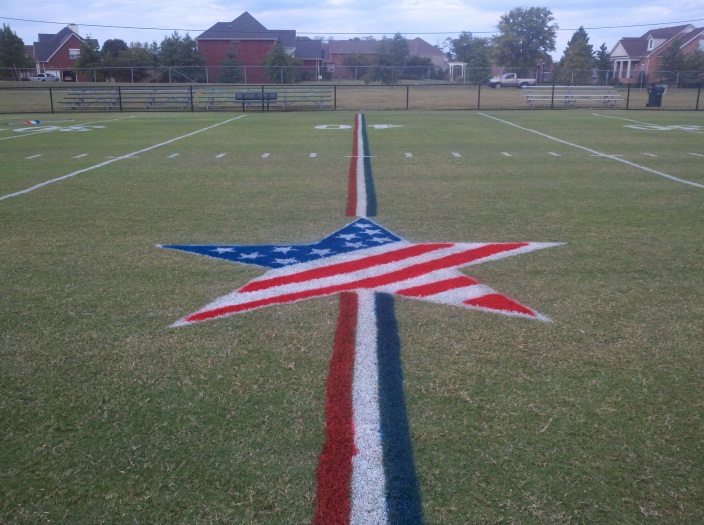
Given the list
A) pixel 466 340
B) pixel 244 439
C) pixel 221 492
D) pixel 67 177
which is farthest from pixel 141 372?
pixel 67 177

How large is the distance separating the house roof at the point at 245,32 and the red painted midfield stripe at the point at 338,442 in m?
60.8

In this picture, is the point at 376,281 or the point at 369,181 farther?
the point at 369,181

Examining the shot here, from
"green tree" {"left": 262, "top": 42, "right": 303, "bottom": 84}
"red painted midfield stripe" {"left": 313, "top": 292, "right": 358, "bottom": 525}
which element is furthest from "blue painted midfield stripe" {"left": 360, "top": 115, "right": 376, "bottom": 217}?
"green tree" {"left": 262, "top": 42, "right": 303, "bottom": 84}

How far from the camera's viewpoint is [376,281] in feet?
15.5

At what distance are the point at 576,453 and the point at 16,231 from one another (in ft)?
18.7

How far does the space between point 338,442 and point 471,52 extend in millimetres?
85509

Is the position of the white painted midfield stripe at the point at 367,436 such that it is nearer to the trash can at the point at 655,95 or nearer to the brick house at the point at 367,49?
the trash can at the point at 655,95

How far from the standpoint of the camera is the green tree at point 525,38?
78750 mm

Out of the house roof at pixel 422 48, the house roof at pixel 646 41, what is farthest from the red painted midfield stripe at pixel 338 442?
the house roof at pixel 422 48

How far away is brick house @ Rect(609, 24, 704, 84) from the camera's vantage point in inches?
2694

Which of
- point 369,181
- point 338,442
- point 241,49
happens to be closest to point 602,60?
point 241,49

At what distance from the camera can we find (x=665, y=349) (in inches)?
140

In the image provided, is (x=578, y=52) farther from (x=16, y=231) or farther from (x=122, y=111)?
(x=16, y=231)

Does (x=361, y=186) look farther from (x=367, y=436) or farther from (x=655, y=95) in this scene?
(x=655, y=95)
